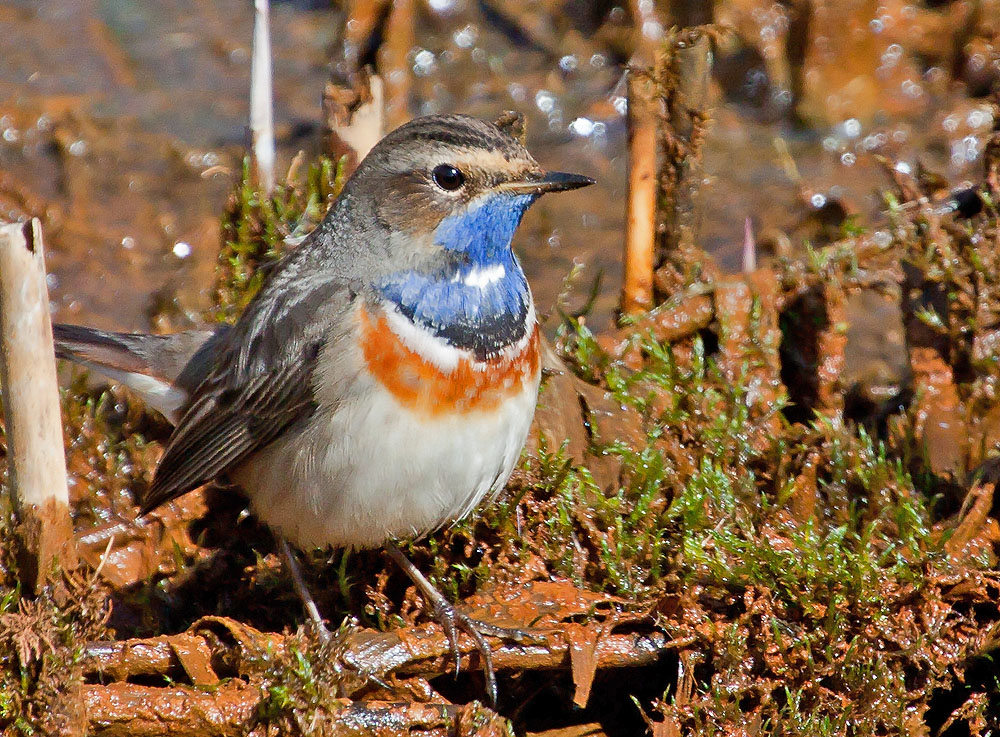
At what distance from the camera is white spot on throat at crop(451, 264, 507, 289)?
4.19 m

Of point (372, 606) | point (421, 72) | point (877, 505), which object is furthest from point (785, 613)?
point (421, 72)

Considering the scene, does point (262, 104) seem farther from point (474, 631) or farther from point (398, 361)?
point (474, 631)

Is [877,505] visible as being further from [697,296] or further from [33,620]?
[33,620]

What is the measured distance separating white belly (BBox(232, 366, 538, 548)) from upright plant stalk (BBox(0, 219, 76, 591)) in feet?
2.54

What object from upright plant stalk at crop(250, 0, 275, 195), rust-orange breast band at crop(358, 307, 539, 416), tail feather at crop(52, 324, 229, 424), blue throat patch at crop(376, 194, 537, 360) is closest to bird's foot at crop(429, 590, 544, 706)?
rust-orange breast band at crop(358, 307, 539, 416)

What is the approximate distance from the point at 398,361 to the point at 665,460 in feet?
5.18

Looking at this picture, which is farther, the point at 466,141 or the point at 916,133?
the point at 916,133

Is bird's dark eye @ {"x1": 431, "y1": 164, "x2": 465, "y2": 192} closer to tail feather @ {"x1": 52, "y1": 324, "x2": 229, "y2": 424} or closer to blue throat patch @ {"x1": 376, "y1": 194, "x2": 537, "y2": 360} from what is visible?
blue throat patch @ {"x1": 376, "y1": 194, "x2": 537, "y2": 360}

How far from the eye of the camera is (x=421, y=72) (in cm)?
826

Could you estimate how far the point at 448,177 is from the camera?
417 centimetres

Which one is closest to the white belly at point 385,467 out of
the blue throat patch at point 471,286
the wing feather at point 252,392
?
the wing feather at point 252,392

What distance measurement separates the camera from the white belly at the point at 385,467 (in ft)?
13.1

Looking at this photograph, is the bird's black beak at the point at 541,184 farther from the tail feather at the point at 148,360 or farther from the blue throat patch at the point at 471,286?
the tail feather at the point at 148,360

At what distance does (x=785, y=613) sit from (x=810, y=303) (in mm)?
1813
